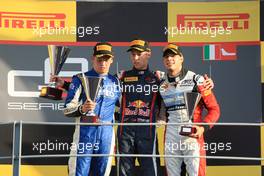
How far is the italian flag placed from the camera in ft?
22.9

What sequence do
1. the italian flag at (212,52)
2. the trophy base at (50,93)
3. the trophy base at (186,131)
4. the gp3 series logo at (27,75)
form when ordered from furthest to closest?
the italian flag at (212,52) → the gp3 series logo at (27,75) → the trophy base at (50,93) → the trophy base at (186,131)

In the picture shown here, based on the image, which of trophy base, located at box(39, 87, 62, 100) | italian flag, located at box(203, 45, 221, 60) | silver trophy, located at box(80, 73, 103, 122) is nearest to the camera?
silver trophy, located at box(80, 73, 103, 122)

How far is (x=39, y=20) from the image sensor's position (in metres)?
6.96

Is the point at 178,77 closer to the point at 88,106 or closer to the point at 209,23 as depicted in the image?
the point at 88,106

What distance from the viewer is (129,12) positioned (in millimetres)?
7031

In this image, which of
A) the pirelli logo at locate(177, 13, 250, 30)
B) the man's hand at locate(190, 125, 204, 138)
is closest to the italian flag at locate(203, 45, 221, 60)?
the pirelli logo at locate(177, 13, 250, 30)

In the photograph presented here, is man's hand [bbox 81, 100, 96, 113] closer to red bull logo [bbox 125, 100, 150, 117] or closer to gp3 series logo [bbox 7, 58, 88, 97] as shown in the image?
red bull logo [bbox 125, 100, 150, 117]

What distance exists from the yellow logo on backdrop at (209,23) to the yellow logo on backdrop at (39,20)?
2.75 ft

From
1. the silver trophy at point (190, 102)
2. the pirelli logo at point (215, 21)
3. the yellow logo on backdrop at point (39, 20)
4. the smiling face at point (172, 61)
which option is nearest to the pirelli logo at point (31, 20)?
the yellow logo on backdrop at point (39, 20)

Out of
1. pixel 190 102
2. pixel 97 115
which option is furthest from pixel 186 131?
pixel 97 115

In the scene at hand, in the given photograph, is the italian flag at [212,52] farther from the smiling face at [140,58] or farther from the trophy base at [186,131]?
the trophy base at [186,131]

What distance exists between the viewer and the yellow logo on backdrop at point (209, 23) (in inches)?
276

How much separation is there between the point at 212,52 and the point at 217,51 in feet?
0.14
